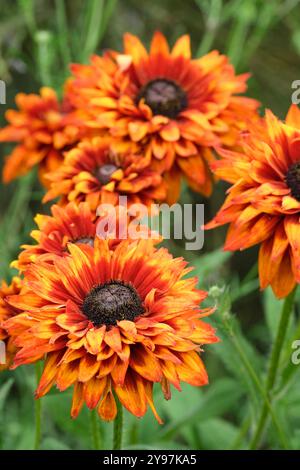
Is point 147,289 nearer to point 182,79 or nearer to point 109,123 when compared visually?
point 109,123

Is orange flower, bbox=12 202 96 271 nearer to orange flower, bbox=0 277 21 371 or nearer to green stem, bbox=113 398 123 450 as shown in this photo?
orange flower, bbox=0 277 21 371

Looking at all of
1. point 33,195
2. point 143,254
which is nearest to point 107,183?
point 143,254

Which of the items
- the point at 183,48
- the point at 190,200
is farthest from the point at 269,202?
the point at 190,200

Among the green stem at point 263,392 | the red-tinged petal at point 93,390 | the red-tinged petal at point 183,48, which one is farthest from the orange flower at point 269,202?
the red-tinged petal at point 183,48

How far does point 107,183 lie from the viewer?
108cm

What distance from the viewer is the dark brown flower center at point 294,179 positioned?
926 millimetres

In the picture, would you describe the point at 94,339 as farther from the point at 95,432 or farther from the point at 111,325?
the point at 95,432

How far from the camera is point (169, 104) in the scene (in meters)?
1.19

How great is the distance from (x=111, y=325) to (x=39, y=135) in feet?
1.73

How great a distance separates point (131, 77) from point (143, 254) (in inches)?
17.7

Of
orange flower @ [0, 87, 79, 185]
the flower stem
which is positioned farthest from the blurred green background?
orange flower @ [0, 87, 79, 185]

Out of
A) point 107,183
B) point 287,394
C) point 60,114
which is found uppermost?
point 60,114

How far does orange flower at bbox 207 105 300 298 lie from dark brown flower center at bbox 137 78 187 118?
0.78 ft

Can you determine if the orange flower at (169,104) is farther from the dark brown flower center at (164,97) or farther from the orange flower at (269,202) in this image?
the orange flower at (269,202)
